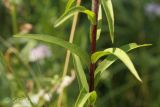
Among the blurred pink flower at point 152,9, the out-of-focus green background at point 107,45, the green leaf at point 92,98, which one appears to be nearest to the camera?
the green leaf at point 92,98

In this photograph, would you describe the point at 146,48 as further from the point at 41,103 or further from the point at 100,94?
the point at 41,103

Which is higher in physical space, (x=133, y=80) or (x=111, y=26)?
(x=111, y=26)

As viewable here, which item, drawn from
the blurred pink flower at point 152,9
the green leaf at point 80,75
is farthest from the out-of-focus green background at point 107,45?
the green leaf at point 80,75

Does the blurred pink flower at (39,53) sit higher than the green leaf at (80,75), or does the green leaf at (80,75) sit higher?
the green leaf at (80,75)

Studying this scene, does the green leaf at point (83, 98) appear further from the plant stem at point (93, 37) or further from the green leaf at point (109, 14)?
the green leaf at point (109, 14)

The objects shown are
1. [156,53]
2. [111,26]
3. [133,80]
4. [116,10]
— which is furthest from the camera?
[116,10]

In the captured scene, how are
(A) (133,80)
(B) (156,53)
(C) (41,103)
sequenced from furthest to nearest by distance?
(B) (156,53), (A) (133,80), (C) (41,103)

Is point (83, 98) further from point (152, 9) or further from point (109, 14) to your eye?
point (152, 9)

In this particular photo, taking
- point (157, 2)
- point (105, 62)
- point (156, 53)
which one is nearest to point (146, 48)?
point (156, 53)

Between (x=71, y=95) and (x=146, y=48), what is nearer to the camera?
(x=71, y=95)
